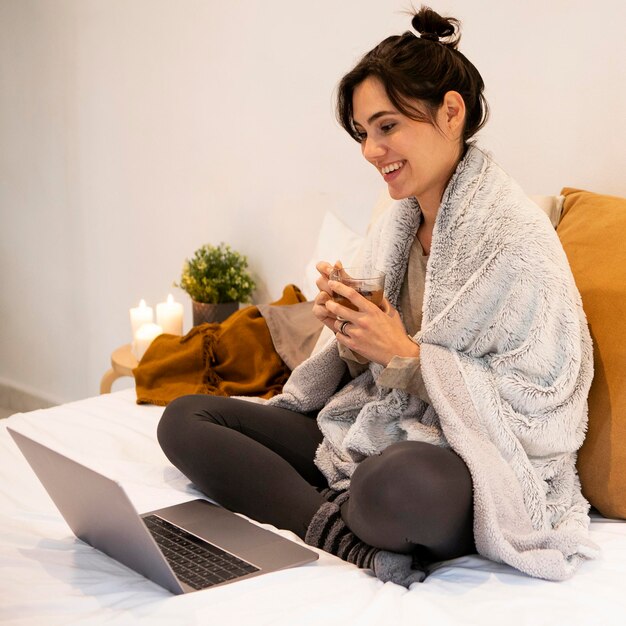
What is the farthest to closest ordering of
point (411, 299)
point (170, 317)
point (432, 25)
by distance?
point (170, 317) < point (411, 299) < point (432, 25)

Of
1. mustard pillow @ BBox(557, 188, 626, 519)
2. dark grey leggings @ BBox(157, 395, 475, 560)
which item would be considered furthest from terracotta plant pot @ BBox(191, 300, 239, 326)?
mustard pillow @ BBox(557, 188, 626, 519)

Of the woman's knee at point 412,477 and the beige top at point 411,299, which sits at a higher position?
the beige top at point 411,299

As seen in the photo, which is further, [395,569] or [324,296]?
[324,296]

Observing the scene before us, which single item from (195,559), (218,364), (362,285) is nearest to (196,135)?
(218,364)

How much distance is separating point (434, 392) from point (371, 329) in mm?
144

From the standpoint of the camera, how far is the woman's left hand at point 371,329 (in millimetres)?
1502

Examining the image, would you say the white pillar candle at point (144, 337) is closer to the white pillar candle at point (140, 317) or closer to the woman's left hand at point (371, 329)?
the white pillar candle at point (140, 317)

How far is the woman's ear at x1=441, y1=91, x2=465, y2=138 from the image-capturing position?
157cm

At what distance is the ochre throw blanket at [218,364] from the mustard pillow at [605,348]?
0.79 m

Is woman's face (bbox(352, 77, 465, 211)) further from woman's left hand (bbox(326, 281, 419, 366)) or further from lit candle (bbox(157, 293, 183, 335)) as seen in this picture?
lit candle (bbox(157, 293, 183, 335))

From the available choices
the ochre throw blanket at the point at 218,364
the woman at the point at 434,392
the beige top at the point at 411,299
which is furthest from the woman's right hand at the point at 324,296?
the ochre throw blanket at the point at 218,364

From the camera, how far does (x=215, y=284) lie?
2.75 m

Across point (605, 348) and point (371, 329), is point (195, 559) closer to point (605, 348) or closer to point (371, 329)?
point (371, 329)

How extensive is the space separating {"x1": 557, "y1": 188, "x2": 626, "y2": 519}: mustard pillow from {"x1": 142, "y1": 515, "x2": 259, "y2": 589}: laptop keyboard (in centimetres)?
61
